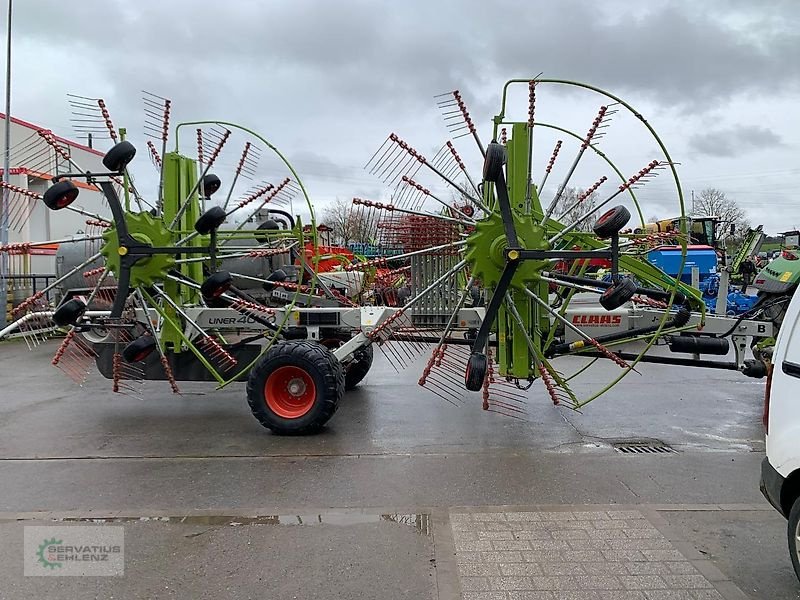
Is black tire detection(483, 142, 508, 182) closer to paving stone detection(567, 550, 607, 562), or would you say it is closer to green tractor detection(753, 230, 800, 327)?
paving stone detection(567, 550, 607, 562)

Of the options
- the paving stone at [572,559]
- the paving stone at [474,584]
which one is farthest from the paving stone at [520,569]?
the paving stone at [474,584]

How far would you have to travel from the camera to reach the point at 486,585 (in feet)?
13.1

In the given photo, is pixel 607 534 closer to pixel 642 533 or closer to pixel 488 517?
pixel 642 533

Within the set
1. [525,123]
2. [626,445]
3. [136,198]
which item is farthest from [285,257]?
[626,445]

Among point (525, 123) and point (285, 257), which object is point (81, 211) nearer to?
point (285, 257)

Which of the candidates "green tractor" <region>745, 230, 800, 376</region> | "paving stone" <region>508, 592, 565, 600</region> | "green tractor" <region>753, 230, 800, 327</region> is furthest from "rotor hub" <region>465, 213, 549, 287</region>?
"paving stone" <region>508, 592, 565, 600</region>

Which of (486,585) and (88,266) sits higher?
(88,266)

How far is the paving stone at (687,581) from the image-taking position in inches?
156

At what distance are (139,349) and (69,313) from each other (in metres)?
0.77

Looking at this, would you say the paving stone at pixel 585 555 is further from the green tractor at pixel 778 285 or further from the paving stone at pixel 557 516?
the green tractor at pixel 778 285

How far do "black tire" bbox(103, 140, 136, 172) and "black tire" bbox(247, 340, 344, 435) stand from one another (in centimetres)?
235

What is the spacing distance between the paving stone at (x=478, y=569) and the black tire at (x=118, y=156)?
496 centimetres

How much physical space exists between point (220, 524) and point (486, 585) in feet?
6.55

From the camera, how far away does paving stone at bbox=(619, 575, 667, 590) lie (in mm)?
3961
